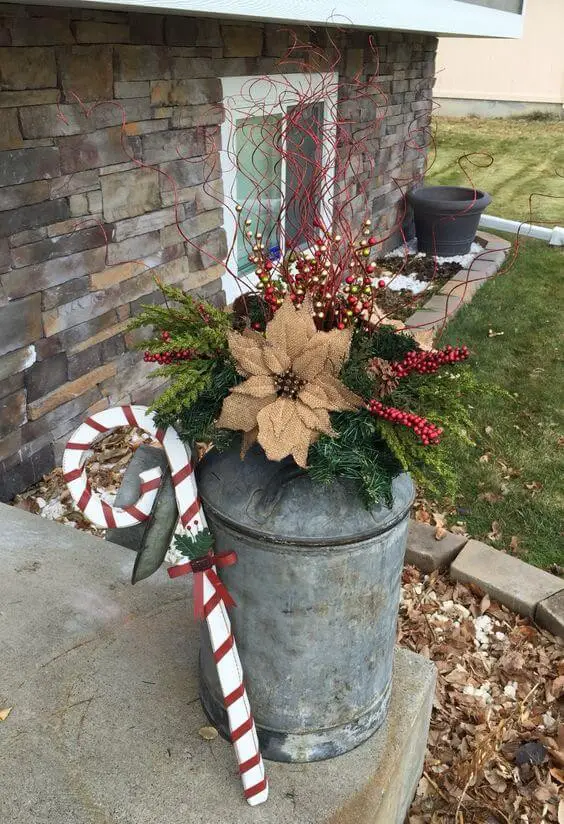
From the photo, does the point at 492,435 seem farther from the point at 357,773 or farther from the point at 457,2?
the point at 457,2

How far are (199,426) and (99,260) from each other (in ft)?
7.94

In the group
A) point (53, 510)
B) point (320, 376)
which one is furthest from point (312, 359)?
point (53, 510)

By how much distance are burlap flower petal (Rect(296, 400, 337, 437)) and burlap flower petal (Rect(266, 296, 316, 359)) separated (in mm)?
123

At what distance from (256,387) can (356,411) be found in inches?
9.0

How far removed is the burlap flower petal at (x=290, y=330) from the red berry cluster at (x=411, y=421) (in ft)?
0.65

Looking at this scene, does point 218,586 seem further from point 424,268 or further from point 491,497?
point 424,268

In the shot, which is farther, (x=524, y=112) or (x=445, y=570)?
(x=524, y=112)

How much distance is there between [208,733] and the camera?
6.36 ft

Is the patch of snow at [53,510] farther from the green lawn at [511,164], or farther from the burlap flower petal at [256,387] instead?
the green lawn at [511,164]

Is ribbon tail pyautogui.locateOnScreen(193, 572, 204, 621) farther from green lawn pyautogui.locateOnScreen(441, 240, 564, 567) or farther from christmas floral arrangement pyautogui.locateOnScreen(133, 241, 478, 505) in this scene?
green lawn pyautogui.locateOnScreen(441, 240, 564, 567)

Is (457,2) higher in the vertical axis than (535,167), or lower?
higher

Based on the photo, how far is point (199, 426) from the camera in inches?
63.0

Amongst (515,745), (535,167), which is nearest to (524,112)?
(535,167)

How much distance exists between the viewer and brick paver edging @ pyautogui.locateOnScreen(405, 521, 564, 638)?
3078 mm
